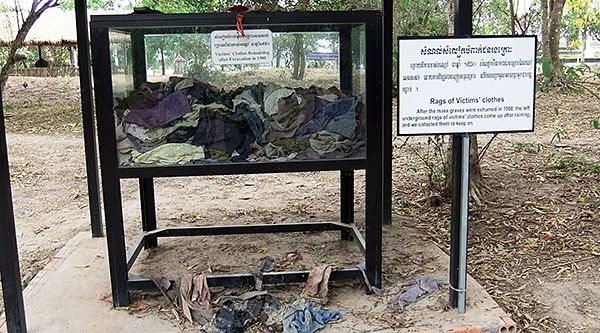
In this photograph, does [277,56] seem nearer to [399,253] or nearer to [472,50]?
[472,50]

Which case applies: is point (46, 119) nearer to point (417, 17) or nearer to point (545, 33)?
point (417, 17)

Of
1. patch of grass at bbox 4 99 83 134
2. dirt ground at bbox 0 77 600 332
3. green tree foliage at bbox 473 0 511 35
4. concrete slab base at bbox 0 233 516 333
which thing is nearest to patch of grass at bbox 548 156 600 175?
dirt ground at bbox 0 77 600 332

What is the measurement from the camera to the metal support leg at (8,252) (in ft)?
8.39

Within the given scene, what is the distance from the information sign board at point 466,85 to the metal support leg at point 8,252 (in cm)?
174

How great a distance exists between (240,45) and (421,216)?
2520mm

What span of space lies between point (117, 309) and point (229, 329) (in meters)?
0.64

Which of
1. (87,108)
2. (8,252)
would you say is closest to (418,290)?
(8,252)

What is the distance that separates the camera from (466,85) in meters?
2.74

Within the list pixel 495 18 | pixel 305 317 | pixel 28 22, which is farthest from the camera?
pixel 495 18

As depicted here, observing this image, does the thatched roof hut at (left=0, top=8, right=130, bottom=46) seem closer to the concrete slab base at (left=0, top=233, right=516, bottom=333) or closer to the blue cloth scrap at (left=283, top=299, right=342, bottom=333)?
the concrete slab base at (left=0, top=233, right=516, bottom=333)

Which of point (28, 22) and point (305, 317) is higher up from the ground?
point (28, 22)

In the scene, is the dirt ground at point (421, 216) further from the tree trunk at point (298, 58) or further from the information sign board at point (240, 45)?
the information sign board at point (240, 45)

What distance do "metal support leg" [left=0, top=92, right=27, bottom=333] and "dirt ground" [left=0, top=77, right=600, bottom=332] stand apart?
1.09 meters

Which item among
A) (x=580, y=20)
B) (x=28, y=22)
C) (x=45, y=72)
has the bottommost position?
(x=45, y=72)
